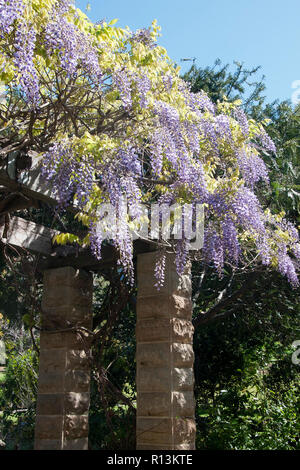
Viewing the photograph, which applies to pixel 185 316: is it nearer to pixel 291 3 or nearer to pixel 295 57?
pixel 295 57

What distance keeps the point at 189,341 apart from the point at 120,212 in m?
1.24

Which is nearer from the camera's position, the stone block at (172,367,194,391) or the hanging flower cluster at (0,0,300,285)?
the hanging flower cluster at (0,0,300,285)

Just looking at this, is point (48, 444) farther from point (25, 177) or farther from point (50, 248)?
point (25, 177)

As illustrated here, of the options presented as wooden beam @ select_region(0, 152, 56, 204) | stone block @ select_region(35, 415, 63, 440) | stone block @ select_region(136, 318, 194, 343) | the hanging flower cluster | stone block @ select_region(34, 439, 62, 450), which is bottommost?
stone block @ select_region(34, 439, 62, 450)

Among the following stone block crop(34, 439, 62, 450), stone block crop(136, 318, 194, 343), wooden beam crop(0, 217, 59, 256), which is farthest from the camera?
stone block crop(34, 439, 62, 450)

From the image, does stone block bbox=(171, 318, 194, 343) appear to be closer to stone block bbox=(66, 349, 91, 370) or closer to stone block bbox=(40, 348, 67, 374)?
stone block bbox=(66, 349, 91, 370)

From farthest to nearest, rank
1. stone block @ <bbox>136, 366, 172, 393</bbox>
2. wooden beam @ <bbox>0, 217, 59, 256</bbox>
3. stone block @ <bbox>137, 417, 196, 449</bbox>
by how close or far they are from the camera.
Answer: wooden beam @ <bbox>0, 217, 59, 256</bbox>, stone block @ <bbox>136, 366, 172, 393</bbox>, stone block @ <bbox>137, 417, 196, 449</bbox>

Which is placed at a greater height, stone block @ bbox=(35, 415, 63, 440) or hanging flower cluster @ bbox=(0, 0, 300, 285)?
hanging flower cluster @ bbox=(0, 0, 300, 285)

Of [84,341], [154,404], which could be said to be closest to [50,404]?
[84,341]

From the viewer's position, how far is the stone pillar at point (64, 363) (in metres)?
3.76

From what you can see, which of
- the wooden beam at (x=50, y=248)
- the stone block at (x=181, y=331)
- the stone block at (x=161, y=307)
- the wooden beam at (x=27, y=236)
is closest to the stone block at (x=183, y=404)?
the stone block at (x=181, y=331)

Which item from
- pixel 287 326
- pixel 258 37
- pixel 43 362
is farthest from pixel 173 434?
pixel 258 37

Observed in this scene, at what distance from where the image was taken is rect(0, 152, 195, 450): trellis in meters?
3.30

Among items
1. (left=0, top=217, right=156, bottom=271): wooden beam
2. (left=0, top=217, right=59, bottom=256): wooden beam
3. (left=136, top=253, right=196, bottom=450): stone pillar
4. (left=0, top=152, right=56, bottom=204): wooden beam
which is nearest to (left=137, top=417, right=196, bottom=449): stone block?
(left=136, top=253, right=196, bottom=450): stone pillar
